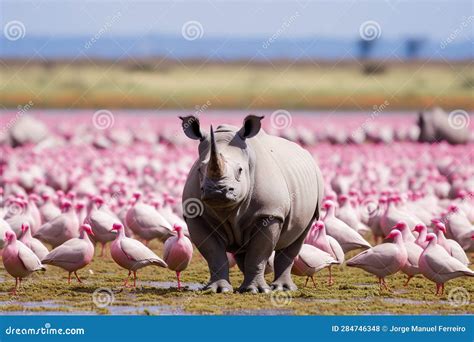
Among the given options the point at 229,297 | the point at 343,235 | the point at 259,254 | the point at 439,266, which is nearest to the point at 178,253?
the point at 259,254

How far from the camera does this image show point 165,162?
27.6m

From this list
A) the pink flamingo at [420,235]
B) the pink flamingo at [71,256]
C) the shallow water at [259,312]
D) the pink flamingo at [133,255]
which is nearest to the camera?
the shallow water at [259,312]

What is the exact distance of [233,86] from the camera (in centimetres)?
7925

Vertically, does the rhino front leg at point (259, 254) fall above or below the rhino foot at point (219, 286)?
above

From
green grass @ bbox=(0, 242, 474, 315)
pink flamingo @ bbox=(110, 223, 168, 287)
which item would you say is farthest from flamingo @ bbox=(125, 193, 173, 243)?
pink flamingo @ bbox=(110, 223, 168, 287)

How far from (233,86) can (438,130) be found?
1742 inches

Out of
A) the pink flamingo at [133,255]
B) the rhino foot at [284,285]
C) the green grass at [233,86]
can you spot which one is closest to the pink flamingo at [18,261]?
the pink flamingo at [133,255]

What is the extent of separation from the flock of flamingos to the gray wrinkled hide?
59cm

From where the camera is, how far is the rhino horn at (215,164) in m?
13.1

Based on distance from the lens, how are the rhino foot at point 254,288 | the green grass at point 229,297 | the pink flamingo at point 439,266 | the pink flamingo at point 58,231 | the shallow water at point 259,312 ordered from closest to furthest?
the shallow water at point 259,312
the green grass at point 229,297
the rhino foot at point 254,288
the pink flamingo at point 439,266
the pink flamingo at point 58,231

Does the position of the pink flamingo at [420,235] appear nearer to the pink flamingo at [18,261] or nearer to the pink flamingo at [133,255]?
the pink flamingo at [133,255]

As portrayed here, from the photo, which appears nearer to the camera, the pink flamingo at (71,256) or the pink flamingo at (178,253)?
the pink flamingo at (71,256)

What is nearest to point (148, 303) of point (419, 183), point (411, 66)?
point (419, 183)

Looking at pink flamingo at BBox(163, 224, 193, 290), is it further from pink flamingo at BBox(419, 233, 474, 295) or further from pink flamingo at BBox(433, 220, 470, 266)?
pink flamingo at BBox(433, 220, 470, 266)
